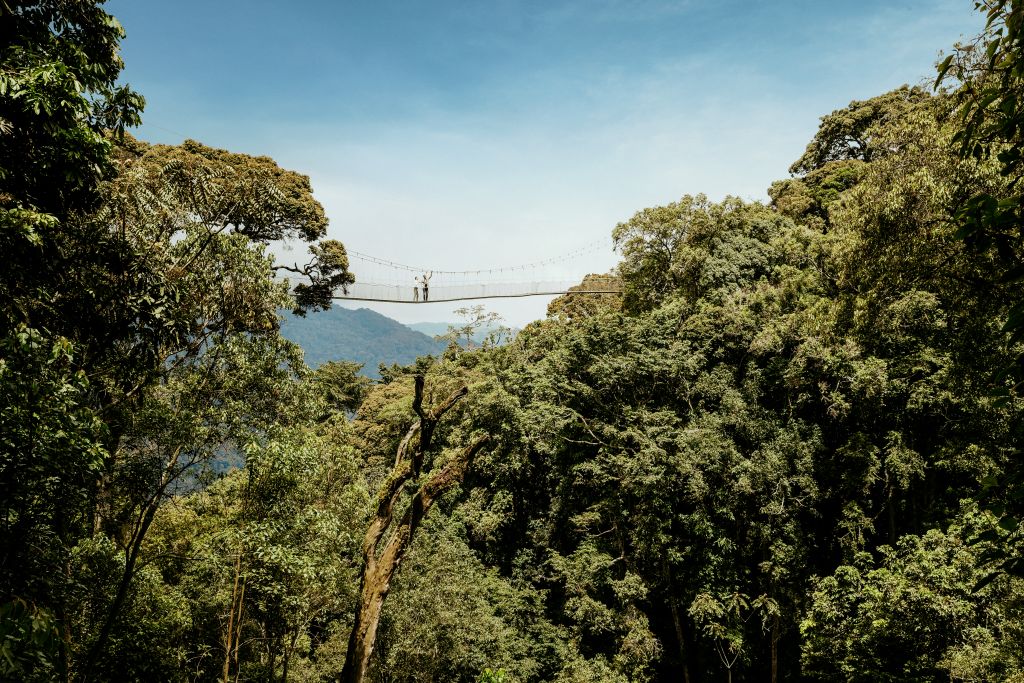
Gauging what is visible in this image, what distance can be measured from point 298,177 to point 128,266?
36.6 ft

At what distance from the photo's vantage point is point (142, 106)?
497cm

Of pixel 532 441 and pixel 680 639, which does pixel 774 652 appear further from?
pixel 532 441

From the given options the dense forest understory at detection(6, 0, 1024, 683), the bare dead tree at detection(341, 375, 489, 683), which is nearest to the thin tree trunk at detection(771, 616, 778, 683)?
the dense forest understory at detection(6, 0, 1024, 683)

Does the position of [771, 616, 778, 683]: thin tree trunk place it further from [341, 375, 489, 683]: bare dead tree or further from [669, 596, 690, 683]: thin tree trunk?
[341, 375, 489, 683]: bare dead tree

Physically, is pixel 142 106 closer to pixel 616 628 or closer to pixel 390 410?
pixel 616 628

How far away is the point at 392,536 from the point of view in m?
5.46

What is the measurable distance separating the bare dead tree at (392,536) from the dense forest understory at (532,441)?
0.03 meters

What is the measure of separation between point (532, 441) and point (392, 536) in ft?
33.6

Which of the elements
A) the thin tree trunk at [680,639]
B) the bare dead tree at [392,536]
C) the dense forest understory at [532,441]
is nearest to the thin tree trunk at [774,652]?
the dense forest understory at [532,441]

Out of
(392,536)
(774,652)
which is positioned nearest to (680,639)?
(774,652)

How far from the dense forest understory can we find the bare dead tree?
0.03 meters

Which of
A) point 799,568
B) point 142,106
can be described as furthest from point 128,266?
point 799,568

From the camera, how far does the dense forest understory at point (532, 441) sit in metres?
4.26

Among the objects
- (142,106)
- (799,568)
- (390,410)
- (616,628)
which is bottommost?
(616,628)
